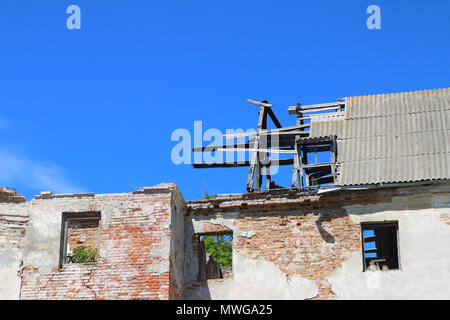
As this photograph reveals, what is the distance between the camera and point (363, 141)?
56.7ft

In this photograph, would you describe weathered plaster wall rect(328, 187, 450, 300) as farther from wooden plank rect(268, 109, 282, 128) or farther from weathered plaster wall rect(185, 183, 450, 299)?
wooden plank rect(268, 109, 282, 128)

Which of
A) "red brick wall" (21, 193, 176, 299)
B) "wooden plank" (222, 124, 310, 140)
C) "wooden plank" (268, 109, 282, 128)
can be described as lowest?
"red brick wall" (21, 193, 176, 299)

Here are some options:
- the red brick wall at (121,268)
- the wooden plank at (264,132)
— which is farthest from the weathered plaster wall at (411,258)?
the red brick wall at (121,268)

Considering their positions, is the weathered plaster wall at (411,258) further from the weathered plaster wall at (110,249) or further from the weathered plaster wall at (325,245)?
the weathered plaster wall at (110,249)

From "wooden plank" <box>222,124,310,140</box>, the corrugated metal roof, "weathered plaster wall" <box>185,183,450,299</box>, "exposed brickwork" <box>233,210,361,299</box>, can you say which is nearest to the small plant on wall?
"weathered plaster wall" <box>185,183,450,299</box>

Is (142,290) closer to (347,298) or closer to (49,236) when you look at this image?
(49,236)

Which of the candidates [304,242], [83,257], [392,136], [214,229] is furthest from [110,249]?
[392,136]

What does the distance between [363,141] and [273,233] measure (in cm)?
327

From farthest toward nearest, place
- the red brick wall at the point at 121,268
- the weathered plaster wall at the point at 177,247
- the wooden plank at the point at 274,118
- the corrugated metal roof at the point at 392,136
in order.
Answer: the wooden plank at the point at 274,118 < the corrugated metal roof at the point at 392,136 < the weathered plaster wall at the point at 177,247 < the red brick wall at the point at 121,268

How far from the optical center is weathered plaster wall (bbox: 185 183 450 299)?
49.9 ft

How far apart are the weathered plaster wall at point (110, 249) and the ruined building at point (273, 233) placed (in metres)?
0.02

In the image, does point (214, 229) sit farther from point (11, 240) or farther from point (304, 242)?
point (11, 240)

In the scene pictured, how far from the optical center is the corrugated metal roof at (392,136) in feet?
52.7

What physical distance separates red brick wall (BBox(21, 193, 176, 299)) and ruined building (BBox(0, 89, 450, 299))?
0.07 feet
